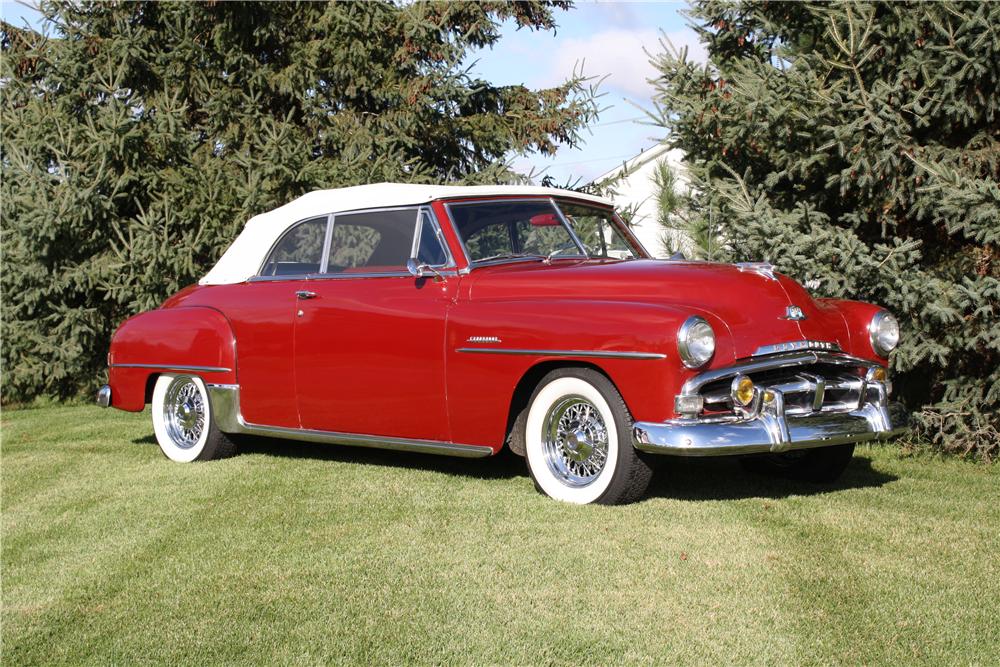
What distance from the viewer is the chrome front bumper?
5566 millimetres

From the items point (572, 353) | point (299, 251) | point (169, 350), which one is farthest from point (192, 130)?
point (572, 353)

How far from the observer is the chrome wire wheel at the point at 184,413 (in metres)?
8.34

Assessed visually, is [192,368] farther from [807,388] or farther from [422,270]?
[807,388]

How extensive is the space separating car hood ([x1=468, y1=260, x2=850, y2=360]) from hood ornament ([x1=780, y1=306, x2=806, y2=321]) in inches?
0.6

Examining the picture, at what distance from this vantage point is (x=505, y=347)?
632 centimetres

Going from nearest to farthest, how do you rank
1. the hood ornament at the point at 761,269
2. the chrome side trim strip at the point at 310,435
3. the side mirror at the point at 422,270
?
the hood ornament at the point at 761,269 < the chrome side trim strip at the point at 310,435 < the side mirror at the point at 422,270

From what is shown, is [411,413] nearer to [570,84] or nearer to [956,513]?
[956,513]

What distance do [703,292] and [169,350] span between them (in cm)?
420

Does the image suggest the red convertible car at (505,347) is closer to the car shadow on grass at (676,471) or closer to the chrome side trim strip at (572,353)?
the chrome side trim strip at (572,353)

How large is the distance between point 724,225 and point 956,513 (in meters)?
3.64

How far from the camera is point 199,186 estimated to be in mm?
12914

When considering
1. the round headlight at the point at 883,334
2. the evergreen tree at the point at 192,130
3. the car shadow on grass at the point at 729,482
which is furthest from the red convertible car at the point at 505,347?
the evergreen tree at the point at 192,130

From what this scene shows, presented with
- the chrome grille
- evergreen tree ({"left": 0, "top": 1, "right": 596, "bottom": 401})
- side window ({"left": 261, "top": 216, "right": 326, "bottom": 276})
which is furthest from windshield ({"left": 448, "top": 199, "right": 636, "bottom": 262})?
evergreen tree ({"left": 0, "top": 1, "right": 596, "bottom": 401})

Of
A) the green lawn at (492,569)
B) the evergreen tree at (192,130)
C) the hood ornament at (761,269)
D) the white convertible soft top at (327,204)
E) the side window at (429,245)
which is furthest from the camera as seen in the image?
the evergreen tree at (192,130)
